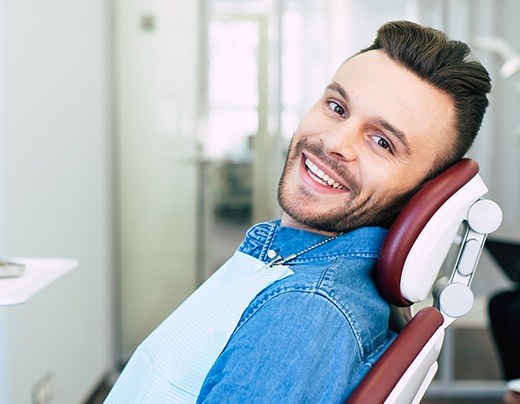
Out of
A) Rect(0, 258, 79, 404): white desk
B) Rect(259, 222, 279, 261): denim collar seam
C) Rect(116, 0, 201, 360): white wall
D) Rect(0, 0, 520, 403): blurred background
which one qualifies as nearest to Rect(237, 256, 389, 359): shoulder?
Rect(259, 222, 279, 261): denim collar seam

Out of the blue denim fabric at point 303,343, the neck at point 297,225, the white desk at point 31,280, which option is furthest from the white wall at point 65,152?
the blue denim fabric at point 303,343

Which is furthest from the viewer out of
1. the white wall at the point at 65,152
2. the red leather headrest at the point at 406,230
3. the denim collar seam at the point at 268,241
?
the white wall at the point at 65,152

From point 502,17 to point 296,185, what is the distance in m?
2.43

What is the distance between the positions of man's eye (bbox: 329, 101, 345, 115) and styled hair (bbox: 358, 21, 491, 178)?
12 centimetres

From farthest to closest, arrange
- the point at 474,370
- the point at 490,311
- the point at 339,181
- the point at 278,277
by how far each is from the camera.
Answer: the point at 474,370 < the point at 490,311 < the point at 339,181 < the point at 278,277

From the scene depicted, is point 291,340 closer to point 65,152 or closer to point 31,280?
point 31,280

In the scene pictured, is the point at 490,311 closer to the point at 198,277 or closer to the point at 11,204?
the point at 198,277

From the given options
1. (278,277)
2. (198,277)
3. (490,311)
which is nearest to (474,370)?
(490,311)

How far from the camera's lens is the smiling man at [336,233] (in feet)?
→ 2.87

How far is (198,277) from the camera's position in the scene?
338cm

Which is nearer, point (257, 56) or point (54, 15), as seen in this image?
point (54, 15)

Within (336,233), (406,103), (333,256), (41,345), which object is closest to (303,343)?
(333,256)

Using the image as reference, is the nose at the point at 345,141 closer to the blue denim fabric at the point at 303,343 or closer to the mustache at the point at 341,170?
the mustache at the point at 341,170

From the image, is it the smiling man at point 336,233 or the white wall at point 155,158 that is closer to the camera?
the smiling man at point 336,233
